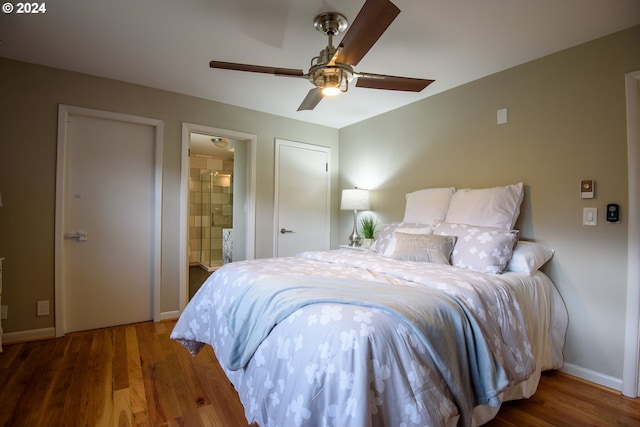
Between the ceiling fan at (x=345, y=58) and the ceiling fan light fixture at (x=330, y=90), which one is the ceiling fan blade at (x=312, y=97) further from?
the ceiling fan light fixture at (x=330, y=90)

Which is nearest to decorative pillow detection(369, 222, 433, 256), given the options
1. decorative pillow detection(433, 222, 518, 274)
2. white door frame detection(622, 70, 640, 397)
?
decorative pillow detection(433, 222, 518, 274)

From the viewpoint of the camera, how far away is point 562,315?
7.24 feet

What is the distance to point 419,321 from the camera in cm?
119

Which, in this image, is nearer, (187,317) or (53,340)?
(187,317)

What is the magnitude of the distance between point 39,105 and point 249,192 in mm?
2018

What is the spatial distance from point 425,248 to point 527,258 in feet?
2.18

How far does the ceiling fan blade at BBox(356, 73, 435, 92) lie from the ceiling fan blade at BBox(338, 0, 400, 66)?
29 cm

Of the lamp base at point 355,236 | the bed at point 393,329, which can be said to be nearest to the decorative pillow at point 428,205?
the bed at point 393,329

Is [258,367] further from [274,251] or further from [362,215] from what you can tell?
[362,215]

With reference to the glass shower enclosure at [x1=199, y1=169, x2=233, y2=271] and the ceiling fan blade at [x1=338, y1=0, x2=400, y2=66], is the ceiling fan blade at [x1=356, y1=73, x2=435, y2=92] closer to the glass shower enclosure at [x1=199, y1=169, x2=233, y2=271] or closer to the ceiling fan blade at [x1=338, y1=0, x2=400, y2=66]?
the ceiling fan blade at [x1=338, y1=0, x2=400, y2=66]

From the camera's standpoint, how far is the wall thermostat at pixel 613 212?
78.8 inches

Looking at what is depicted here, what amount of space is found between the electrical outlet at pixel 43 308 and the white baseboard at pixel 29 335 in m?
0.14

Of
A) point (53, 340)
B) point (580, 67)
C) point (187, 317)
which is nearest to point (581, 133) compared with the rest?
point (580, 67)

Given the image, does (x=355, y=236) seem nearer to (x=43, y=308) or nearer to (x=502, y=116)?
(x=502, y=116)
